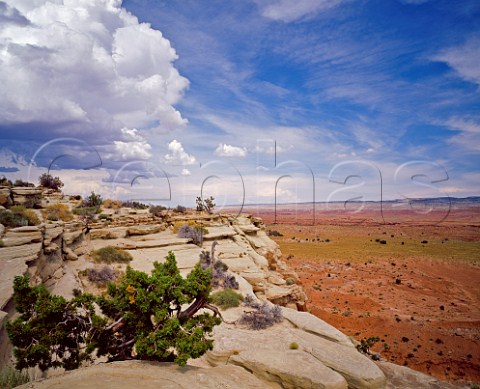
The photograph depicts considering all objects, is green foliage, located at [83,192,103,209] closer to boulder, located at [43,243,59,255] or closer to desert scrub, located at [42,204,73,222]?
desert scrub, located at [42,204,73,222]

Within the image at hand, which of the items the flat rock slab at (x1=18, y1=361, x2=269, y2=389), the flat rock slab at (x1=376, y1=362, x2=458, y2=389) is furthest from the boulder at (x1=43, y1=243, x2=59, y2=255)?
the flat rock slab at (x1=376, y1=362, x2=458, y2=389)

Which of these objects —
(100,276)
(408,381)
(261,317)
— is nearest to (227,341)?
(261,317)

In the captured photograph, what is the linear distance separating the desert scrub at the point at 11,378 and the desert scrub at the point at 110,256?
10170 millimetres

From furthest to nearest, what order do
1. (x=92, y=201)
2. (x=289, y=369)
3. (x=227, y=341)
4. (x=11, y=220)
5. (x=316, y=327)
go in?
1. (x=92, y=201)
2. (x=11, y=220)
3. (x=316, y=327)
4. (x=227, y=341)
5. (x=289, y=369)

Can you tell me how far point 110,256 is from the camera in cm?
1623

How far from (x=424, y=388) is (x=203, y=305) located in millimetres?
6372

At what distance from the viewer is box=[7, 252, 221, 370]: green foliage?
220 inches

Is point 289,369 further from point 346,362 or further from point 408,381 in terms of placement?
point 408,381

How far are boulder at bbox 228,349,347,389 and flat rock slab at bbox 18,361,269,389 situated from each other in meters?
0.60

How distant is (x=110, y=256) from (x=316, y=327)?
1184cm

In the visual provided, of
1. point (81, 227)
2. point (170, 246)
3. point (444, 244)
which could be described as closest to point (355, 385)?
point (170, 246)

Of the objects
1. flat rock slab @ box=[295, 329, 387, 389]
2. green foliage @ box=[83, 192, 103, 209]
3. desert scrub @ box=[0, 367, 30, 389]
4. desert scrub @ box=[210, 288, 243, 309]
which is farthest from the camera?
green foliage @ box=[83, 192, 103, 209]

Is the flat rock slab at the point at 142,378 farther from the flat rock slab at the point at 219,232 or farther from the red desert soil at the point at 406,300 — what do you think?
the flat rock slab at the point at 219,232

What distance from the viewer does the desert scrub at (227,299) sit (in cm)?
1192
